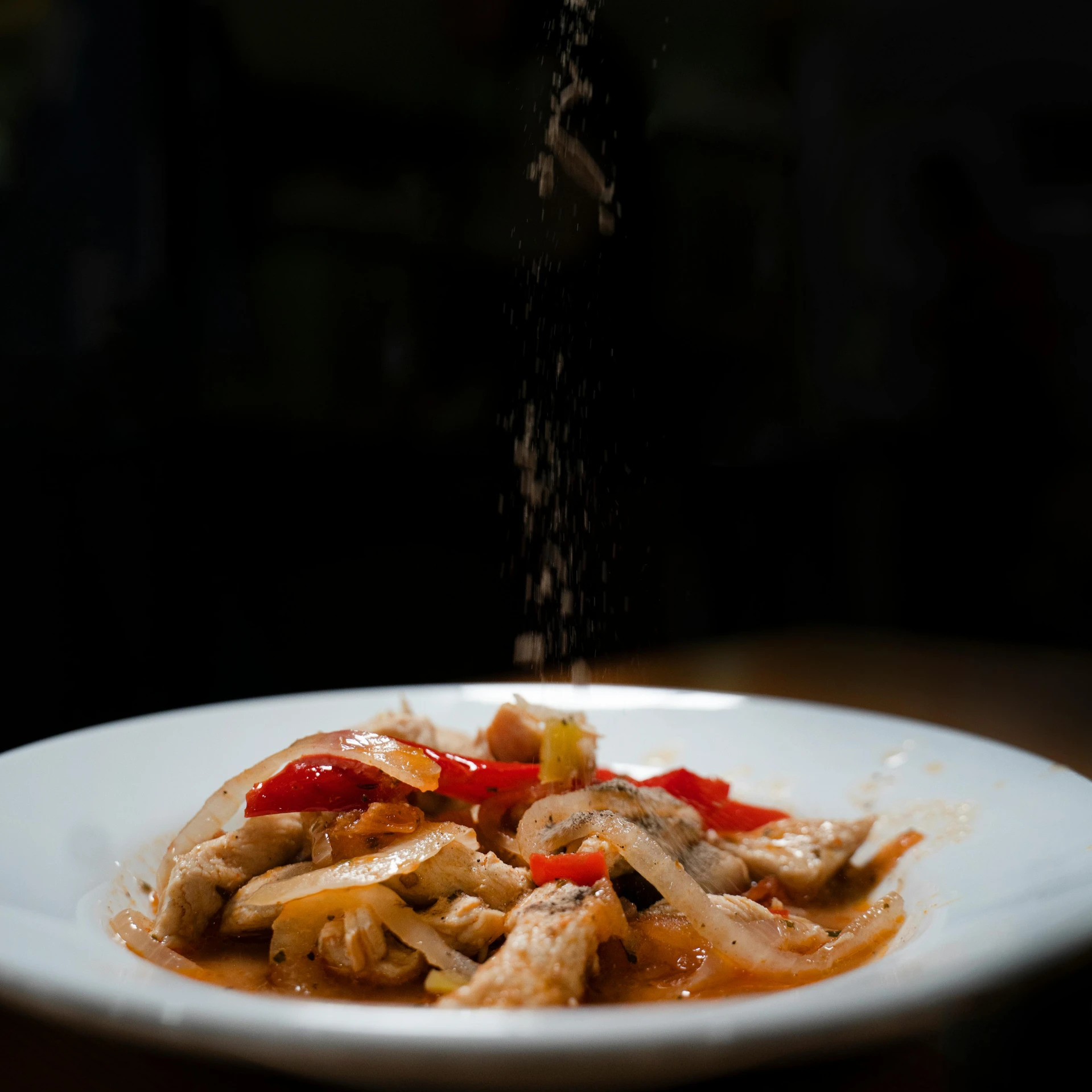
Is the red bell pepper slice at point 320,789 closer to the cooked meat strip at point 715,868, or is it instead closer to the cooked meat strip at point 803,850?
the cooked meat strip at point 715,868

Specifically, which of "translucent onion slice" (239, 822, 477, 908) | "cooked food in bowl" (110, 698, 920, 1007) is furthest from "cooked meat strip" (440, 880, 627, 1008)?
"translucent onion slice" (239, 822, 477, 908)

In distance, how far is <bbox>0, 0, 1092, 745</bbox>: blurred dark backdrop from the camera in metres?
2.82

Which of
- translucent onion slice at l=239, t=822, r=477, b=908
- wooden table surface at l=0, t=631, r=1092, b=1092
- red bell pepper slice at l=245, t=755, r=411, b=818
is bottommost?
wooden table surface at l=0, t=631, r=1092, b=1092

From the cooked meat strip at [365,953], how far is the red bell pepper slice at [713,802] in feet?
1.49

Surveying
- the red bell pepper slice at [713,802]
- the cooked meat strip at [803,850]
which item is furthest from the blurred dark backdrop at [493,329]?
the cooked meat strip at [803,850]

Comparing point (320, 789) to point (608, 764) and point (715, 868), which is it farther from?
point (608, 764)

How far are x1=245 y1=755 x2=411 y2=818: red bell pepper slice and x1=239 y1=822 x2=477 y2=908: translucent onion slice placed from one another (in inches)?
3.0

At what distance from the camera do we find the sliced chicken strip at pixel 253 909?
106cm

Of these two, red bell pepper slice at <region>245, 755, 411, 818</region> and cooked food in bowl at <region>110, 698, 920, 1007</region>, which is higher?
red bell pepper slice at <region>245, 755, 411, 818</region>

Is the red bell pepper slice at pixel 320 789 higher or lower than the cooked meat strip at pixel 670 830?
higher

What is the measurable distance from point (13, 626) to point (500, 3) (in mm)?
2409

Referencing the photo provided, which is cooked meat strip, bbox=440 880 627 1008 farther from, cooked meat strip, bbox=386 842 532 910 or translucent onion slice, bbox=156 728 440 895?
translucent onion slice, bbox=156 728 440 895

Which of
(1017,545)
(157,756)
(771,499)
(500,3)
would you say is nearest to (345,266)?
(500,3)

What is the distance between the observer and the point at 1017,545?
3.95 m
